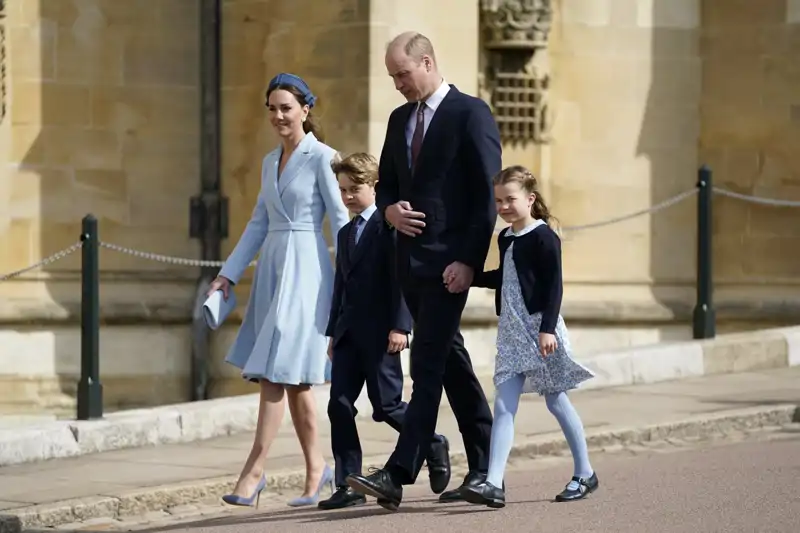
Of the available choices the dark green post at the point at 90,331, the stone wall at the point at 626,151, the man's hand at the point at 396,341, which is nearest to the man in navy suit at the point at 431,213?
the man's hand at the point at 396,341

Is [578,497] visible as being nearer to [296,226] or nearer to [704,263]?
[296,226]

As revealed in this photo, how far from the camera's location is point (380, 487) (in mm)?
7406

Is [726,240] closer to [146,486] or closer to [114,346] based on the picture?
[114,346]

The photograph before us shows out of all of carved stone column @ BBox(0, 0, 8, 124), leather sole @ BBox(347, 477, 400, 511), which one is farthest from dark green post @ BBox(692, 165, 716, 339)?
leather sole @ BBox(347, 477, 400, 511)

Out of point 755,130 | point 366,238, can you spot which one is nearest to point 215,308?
point 366,238

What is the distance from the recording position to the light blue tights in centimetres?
764

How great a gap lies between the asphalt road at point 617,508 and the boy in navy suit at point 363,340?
20 centimetres

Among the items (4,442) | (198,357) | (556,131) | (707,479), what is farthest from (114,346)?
(707,479)

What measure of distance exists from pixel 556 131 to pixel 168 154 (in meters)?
2.65

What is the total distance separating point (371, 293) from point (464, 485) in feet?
2.66

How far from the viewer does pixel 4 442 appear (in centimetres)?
926

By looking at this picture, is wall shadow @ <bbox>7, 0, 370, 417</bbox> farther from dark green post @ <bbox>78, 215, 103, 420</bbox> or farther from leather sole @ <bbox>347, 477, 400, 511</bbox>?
leather sole @ <bbox>347, 477, 400, 511</bbox>

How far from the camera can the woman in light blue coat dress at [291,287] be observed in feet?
26.6

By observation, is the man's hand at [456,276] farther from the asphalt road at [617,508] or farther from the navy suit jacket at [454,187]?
the asphalt road at [617,508]
